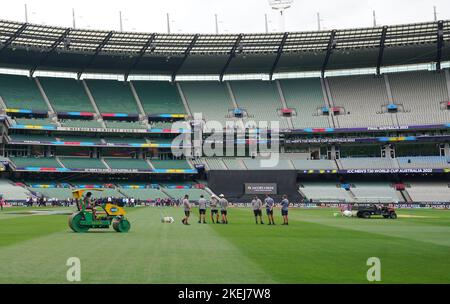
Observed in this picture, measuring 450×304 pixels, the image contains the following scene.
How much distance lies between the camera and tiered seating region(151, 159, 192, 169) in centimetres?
8731

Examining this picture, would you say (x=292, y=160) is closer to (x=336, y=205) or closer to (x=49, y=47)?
(x=336, y=205)

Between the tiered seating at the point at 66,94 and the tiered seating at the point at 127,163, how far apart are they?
9151mm

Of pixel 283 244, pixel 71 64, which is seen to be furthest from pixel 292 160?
pixel 283 244

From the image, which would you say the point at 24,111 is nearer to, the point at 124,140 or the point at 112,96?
the point at 112,96

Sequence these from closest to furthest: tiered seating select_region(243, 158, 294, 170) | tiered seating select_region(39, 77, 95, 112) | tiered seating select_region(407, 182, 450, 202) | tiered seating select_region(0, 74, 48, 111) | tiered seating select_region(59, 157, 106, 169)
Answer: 1. tiered seating select_region(407, 182, 450, 202)
2. tiered seating select_region(59, 157, 106, 169)
3. tiered seating select_region(0, 74, 48, 111)
4. tiered seating select_region(243, 158, 294, 170)
5. tiered seating select_region(39, 77, 95, 112)

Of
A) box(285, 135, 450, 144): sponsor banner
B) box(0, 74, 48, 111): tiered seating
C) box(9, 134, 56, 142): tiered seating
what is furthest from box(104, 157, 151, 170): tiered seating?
box(285, 135, 450, 144): sponsor banner

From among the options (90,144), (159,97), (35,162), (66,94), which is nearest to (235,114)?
(159,97)

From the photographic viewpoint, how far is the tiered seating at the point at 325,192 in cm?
8019

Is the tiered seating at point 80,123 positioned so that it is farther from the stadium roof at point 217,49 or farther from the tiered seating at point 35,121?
the stadium roof at point 217,49

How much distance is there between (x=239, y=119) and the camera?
89750mm

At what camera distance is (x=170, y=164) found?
289 feet

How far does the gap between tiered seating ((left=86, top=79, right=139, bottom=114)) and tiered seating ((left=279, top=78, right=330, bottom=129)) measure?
1042 inches

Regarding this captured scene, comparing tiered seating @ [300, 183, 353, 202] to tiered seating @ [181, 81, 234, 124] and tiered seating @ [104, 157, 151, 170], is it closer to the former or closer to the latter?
tiered seating @ [181, 81, 234, 124]
